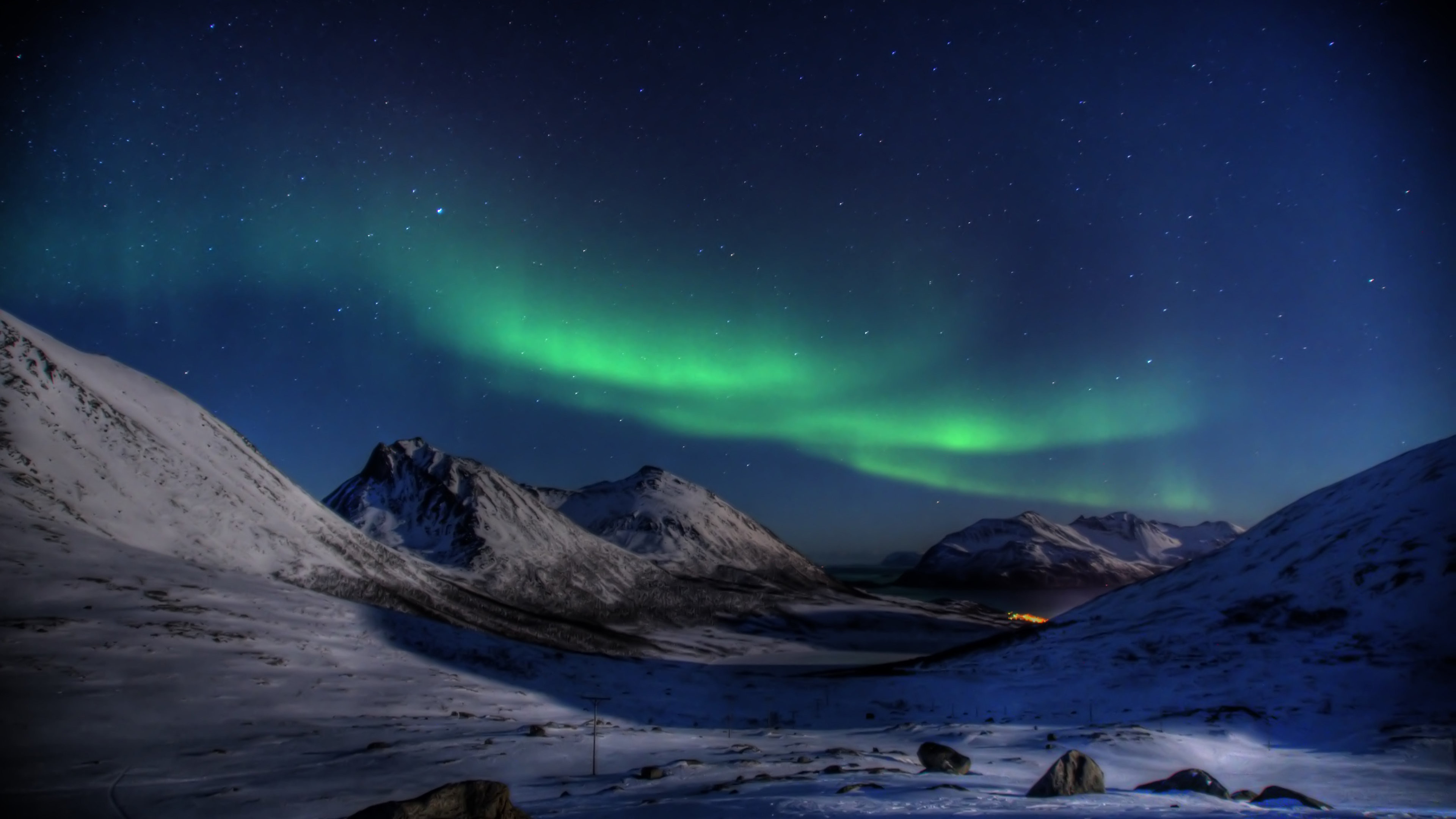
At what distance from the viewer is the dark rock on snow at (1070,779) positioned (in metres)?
14.4

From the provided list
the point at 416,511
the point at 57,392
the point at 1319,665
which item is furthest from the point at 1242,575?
the point at 416,511

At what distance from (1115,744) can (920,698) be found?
26.5 meters

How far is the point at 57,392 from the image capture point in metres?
A: 69.9

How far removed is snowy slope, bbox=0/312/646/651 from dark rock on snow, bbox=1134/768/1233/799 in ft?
223

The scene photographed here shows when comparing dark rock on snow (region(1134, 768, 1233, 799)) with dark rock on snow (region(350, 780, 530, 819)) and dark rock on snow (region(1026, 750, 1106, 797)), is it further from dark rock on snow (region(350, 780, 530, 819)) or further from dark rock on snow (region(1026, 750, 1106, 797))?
dark rock on snow (region(350, 780, 530, 819))

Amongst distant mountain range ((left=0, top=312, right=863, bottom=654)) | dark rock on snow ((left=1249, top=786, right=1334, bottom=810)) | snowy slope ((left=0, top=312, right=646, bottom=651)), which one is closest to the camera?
dark rock on snow ((left=1249, top=786, right=1334, bottom=810))

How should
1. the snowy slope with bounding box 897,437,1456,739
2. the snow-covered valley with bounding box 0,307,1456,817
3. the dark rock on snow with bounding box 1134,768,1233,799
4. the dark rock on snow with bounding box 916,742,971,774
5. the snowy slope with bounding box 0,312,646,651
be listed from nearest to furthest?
the dark rock on snow with bounding box 1134,768,1233,799
the snow-covered valley with bounding box 0,307,1456,817
the dark rock on snow with bounding box 916,742,971,774
the snowy slope with bounding box 897,437,1456,739
the snowy slope with bounding box 0,312,646,651

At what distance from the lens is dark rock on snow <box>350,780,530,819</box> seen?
10867mm

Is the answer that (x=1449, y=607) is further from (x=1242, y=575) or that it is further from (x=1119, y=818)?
(x=1119, y=818)

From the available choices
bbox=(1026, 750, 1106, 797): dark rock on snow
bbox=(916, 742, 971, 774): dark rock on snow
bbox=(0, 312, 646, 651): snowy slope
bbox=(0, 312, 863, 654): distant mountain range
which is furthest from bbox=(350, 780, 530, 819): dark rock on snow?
bbox=(0, 312, 646, 651): snowy slope

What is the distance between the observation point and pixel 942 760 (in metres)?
19.9

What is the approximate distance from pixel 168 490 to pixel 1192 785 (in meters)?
90.1

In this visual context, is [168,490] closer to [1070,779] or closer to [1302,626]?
[1070,779]

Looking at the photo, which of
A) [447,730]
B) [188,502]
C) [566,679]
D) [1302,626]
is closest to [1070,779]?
[447,730]
